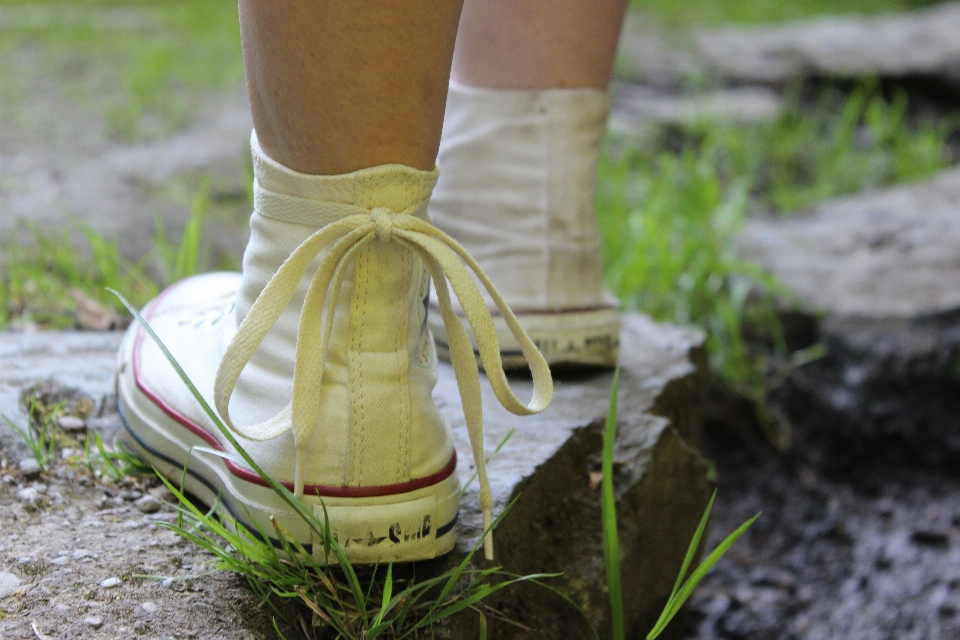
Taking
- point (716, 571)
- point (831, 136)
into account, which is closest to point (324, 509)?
point (716, 571)

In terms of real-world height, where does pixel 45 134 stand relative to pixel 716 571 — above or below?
above

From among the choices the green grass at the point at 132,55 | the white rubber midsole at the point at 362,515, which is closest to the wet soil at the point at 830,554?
the white rubber midsole at the point at 362,515

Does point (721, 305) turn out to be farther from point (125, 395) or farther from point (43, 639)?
point (43, 639)

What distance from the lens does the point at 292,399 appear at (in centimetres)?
77

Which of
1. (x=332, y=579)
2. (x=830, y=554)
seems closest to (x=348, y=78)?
(x=332, y=579)

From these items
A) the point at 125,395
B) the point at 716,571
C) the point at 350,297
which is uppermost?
the point at 350,297

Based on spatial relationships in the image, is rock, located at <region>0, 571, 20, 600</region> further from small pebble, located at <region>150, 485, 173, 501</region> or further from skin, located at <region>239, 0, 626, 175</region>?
skin, located at <region>239, 0, 626, 175</region>

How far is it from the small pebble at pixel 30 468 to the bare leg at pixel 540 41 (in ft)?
2.36

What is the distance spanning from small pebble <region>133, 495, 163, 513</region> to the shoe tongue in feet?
1.21

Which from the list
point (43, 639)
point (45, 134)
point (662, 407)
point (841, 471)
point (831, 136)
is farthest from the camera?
point (831, 136)

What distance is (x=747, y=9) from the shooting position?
17.7 feet

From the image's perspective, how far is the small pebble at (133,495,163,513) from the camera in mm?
939

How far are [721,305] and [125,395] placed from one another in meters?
1.32

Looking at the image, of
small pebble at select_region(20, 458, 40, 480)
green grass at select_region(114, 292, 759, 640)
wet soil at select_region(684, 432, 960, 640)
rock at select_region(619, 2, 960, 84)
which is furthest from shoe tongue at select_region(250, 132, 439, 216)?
rock at select_region(619, 2, 960, 84)
